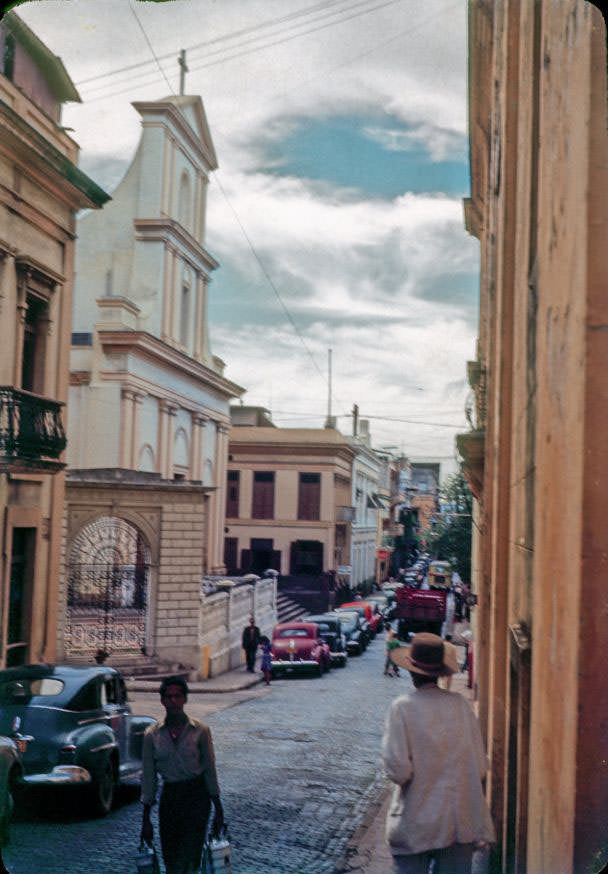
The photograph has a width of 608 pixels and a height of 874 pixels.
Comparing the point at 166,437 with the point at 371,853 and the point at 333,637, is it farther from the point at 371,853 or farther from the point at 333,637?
the point at 371,853

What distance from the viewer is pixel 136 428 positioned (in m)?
32.6

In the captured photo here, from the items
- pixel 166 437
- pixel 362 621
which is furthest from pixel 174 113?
pixel 362 621

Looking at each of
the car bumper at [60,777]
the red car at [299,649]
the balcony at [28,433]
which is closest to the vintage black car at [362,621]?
the red car at [299,649]

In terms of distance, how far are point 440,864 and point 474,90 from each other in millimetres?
12490

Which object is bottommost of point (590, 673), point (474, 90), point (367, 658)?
point (367, 658)

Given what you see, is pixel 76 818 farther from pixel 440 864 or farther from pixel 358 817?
pixel 440 864

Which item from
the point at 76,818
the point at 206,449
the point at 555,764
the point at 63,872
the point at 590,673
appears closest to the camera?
the point at 590,673

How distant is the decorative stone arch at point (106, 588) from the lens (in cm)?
Answer: 2333

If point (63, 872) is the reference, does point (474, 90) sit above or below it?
above

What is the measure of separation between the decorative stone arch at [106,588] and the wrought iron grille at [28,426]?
7905 millimetres

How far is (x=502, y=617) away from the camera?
8.67m

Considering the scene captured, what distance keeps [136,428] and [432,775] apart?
28.6 meters

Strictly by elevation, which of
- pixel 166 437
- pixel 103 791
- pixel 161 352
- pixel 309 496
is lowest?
pixel 103 791

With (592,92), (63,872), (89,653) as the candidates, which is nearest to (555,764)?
(592,92)
